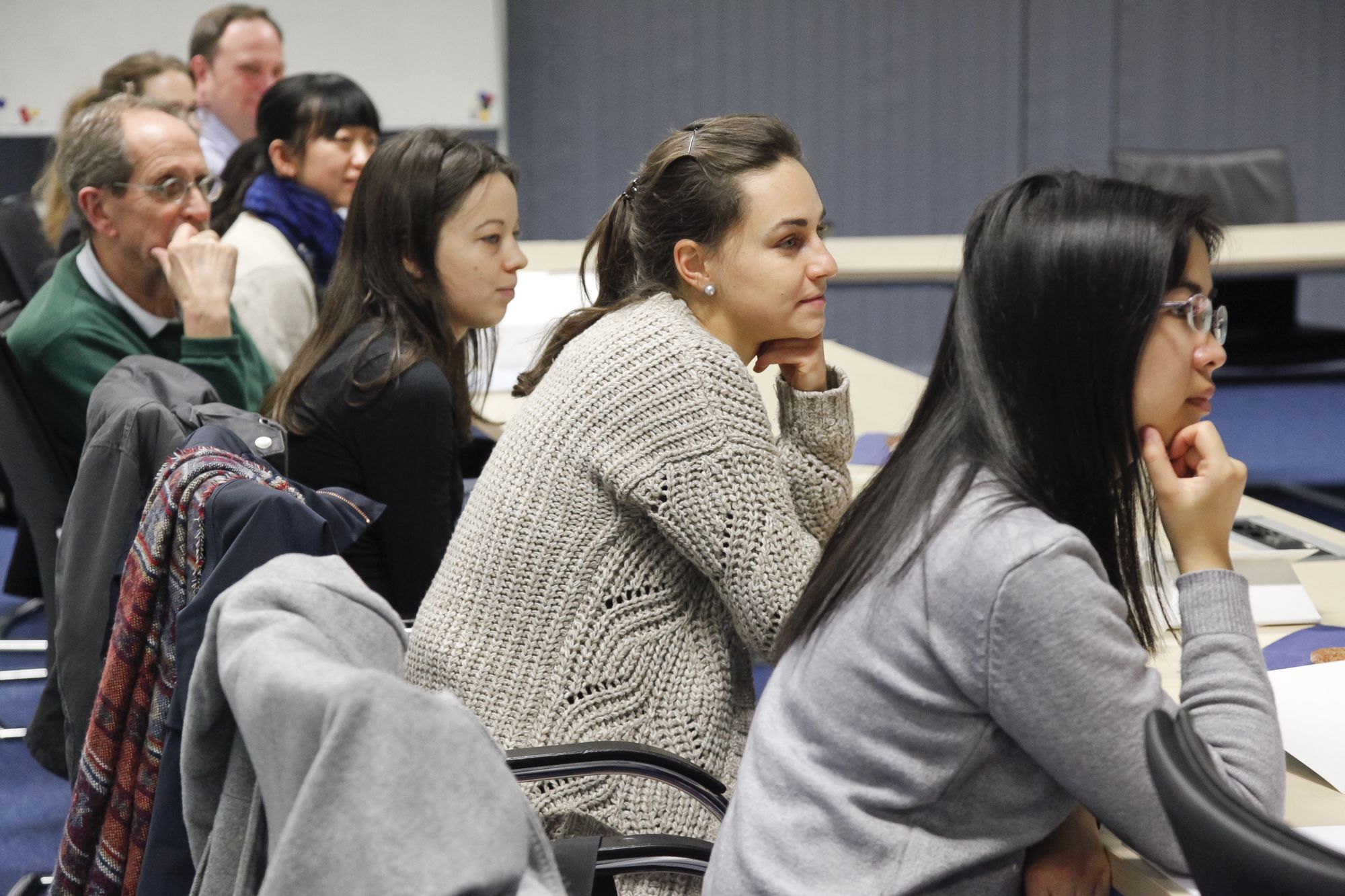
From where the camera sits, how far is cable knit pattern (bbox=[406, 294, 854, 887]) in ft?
4.54

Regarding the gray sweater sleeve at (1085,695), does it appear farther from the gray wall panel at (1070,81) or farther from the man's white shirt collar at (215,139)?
the gray wall panel at (1070,81)

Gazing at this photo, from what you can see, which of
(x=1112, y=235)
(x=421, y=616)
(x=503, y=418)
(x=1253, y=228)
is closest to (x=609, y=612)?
(x=421, y=616)

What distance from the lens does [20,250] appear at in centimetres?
398

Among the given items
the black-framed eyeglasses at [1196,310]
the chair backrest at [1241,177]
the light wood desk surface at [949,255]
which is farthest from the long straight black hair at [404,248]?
the chair backrest at [1241,177]

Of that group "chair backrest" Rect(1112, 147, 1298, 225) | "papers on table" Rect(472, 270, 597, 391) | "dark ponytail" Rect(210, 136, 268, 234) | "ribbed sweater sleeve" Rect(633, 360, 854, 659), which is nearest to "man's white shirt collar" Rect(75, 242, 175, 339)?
"papers on table" Rect(472, 270, 597, 391)

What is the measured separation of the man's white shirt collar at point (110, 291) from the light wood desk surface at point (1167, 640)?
0.65m

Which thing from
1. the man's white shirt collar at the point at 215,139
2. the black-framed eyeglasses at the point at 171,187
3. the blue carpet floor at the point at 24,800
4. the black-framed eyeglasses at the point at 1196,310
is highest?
the man's white shirt collar at the point at 215,139

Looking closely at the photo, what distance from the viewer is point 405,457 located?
1989 millimetres

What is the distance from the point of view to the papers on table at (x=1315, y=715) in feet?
3.85

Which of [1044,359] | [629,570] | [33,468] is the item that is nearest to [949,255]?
[33,468]

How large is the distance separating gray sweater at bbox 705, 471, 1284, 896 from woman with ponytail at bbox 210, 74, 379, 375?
2.08 metres

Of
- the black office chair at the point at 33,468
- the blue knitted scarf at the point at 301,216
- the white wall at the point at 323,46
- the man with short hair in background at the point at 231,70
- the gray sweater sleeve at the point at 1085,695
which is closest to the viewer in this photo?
the gray sweater sleeve at the point at 1085,695

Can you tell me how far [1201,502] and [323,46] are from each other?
534cm

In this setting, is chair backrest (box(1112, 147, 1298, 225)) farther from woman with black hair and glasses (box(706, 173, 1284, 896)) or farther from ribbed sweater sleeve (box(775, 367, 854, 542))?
woman with black hair and glasses (box(706, 173, 1284, 896))
